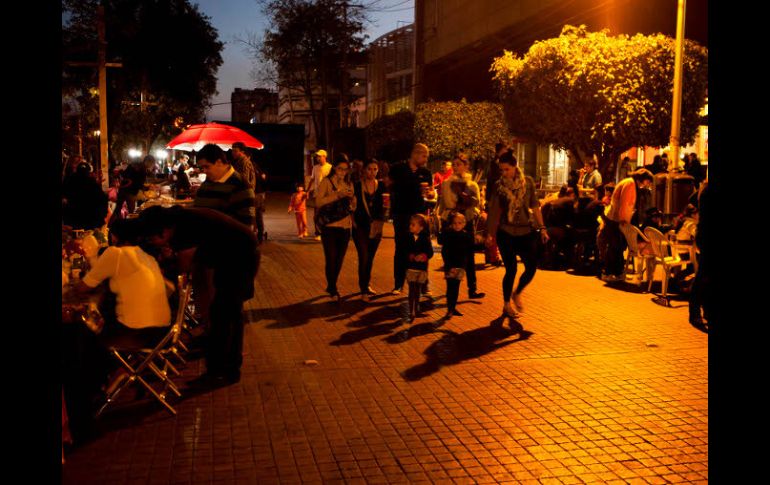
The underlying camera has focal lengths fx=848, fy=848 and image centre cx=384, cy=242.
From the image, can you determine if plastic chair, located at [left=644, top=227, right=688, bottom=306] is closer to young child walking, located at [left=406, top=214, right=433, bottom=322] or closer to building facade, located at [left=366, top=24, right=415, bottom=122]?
young child walking, located at [left=406, top=214, right=433, bottom=322]

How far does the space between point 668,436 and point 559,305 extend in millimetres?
5004

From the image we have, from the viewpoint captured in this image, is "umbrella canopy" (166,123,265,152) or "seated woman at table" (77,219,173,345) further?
"umbrella canopy" (166,123,265,152)

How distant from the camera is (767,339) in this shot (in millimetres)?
2789

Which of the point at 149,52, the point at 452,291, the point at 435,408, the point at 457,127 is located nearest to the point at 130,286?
the point at 435,408

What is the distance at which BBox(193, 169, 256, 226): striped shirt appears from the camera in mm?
7590

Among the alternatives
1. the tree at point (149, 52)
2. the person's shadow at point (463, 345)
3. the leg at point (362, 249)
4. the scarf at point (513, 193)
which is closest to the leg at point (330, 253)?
the leg at point (362, 249)

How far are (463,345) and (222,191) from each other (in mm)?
Answer: 2805

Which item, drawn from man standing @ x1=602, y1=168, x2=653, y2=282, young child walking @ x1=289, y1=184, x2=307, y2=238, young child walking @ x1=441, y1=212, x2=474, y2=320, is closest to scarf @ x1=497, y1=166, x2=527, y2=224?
young child walking @ x1=441, y1=212, x2=474, y2=320

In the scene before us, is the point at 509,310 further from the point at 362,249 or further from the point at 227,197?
the point at 227,197

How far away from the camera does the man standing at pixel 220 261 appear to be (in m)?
6.59

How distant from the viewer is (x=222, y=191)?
7.59 m

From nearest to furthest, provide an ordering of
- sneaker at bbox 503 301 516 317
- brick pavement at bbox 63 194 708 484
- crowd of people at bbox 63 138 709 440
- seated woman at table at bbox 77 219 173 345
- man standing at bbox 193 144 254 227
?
brick pavement at bbox 63 194 708 484
seated woman at table at bbox 77 219 173 345
crowd of people at bbox 63 138 709 440
man standing at bbox 193 144 254 227
sneaker at bbox 503 301 516 317

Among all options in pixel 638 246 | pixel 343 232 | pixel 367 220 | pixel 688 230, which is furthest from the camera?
pixel 638 246

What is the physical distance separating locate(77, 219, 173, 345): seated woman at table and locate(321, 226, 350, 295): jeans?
4541mm
